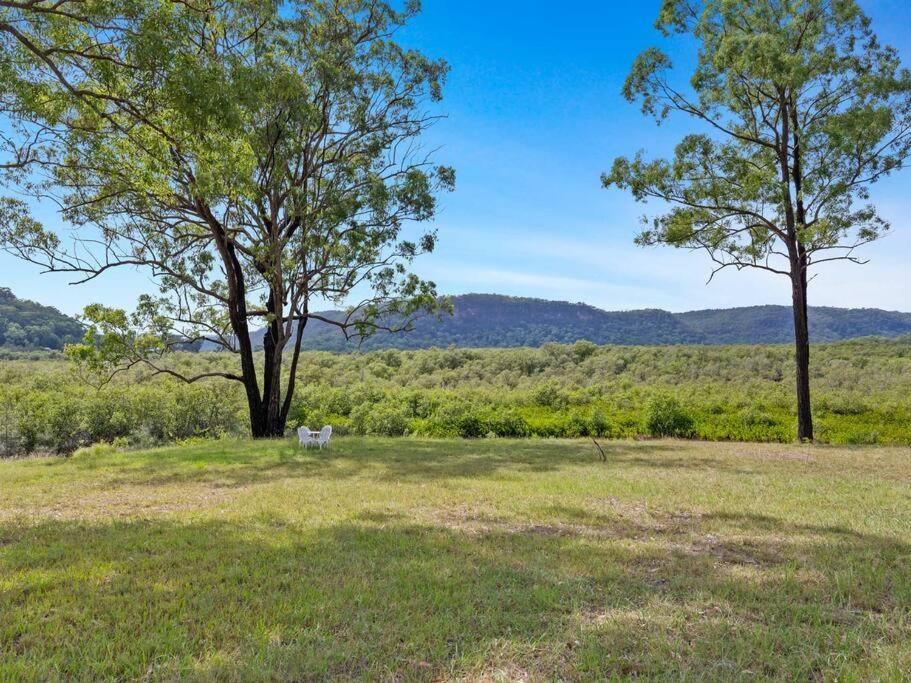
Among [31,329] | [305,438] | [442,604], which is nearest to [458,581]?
[442,604]

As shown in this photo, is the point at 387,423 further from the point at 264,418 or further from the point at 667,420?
the point at 667,420

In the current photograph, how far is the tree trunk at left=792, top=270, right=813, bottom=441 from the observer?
16.2 meters

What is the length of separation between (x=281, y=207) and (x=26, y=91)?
9376 millimetres

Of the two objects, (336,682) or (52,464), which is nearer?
(336,682)

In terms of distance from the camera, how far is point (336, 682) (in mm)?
2945

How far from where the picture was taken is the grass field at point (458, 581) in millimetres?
3203

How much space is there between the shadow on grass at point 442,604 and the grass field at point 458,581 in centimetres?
2

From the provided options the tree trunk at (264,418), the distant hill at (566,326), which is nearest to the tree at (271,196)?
the tree trunk at (264,418)

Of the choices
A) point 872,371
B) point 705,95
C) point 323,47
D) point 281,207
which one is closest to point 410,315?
point 281,207

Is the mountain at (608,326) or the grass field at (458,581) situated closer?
the grass field at (458,581)

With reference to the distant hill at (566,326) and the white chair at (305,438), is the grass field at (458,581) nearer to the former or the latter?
the white chair at (305,438)

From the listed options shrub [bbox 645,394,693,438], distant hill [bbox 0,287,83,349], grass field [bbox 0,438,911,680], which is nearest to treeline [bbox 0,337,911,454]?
shrub [bbox 645,394,693,438]

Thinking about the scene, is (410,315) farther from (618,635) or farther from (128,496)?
(618,635)

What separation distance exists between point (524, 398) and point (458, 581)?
2418cm
